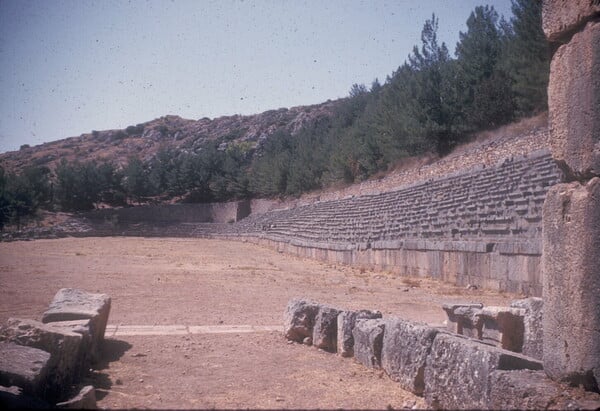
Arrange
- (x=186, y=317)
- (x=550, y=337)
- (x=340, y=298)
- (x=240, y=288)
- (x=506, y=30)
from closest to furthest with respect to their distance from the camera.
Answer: (x=550, y=337), (x=186, y=317), (x=340, y=298), (x=240, y=288), (x=506, y=30)

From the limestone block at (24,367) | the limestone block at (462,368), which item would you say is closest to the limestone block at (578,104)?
the limestone block at (462,368)

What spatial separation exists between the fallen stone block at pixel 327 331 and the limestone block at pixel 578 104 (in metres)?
4.08

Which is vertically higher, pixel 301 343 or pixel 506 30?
pixel 506 30

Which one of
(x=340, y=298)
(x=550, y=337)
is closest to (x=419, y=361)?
(x=550, y=337)

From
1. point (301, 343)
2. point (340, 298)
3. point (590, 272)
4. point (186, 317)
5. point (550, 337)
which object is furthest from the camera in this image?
point (340, 298)

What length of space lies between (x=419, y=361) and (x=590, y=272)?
1959 millimetres

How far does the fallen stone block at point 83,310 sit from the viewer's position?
257 inches

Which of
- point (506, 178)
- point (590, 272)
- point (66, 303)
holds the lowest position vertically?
point (66, 303)

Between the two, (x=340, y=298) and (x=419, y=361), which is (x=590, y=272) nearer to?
(x=419, y=361)

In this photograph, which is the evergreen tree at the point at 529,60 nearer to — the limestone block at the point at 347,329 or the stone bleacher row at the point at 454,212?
the stone bleacher row at the point at 454,212

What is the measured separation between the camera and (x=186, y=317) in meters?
9.48

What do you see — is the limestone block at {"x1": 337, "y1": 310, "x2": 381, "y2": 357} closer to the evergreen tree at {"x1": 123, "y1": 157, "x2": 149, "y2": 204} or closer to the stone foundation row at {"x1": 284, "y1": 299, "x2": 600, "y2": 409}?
the stone foundation row at {"x1": 284, "y1": 299, "x2": 600, "y2": 409}

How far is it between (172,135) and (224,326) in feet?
421

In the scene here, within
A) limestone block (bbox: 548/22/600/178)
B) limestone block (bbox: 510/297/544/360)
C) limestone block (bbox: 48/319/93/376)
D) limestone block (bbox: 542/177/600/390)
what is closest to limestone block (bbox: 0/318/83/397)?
limestone block (bbox: 48/319/93/376)
